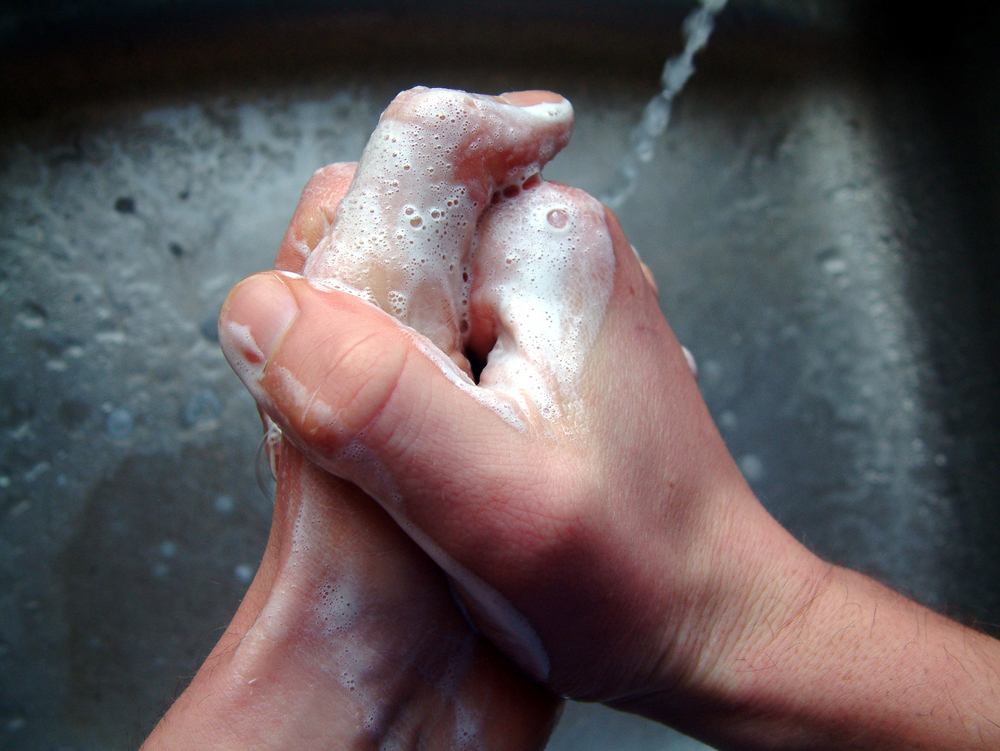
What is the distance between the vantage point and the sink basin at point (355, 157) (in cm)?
93

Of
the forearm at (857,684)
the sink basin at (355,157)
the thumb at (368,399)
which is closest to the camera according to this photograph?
the thumb at (368,399)

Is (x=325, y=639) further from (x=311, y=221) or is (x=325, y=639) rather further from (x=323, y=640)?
(x=311, y=221)

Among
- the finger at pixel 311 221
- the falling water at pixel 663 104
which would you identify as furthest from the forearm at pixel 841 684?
the falling water at pixel 663 104

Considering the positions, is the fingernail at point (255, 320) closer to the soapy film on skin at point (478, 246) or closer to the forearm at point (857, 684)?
the soapy film on skin at point (478, 246)

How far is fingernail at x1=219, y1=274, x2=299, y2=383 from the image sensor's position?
462 mm

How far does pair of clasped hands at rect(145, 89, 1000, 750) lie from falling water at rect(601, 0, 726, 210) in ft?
1.62

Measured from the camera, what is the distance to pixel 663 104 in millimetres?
1096

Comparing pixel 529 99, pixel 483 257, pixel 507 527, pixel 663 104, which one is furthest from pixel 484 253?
pixel 663 104

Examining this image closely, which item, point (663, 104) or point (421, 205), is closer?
point (421, 205)

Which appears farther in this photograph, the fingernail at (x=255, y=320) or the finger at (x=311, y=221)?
the finger at (x=311, y=221)

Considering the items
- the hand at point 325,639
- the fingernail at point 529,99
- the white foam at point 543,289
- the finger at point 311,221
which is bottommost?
the hand at point 325,639

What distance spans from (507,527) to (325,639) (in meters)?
0.20

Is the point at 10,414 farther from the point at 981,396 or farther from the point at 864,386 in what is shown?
the point at 981,396

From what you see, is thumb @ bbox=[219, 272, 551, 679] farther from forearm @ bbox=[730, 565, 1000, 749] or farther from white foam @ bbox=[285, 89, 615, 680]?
forearm @ bbox=[730, 565, 1000, 749]
